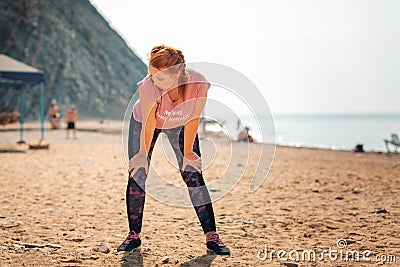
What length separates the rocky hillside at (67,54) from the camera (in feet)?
168

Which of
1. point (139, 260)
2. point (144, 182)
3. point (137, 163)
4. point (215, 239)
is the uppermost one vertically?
point (137, 163)

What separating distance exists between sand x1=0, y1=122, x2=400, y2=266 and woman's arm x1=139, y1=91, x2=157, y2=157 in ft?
3.36

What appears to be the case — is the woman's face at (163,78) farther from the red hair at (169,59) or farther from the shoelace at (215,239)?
the shoelace at (215,239)

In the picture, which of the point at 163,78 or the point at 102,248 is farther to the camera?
the point at 102,248

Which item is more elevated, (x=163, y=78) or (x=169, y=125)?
(x=163, y=78)

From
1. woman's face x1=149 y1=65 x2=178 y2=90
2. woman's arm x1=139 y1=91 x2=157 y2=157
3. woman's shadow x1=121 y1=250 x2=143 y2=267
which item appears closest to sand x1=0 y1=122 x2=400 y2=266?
woman's shadow x1=121 y1=250 x2=143 y2=267

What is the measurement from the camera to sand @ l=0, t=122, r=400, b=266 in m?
4.06

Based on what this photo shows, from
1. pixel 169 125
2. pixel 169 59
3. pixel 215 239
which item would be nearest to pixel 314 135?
pixel 215 239

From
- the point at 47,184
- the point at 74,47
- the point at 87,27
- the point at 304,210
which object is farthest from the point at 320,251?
the point at 87,27

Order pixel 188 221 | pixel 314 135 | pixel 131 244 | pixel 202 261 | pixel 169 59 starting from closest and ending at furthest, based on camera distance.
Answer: pixel 169 59 → pixel 202 261 → pixel 131 244 → pixel 188 221 → pixel 314 135

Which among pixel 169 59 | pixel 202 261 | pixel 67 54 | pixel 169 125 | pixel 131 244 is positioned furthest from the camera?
pixel 67 54

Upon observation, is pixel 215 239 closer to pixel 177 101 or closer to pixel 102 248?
pixel 102 248

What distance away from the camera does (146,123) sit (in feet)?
13.2

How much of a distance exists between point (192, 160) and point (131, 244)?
1006mm
